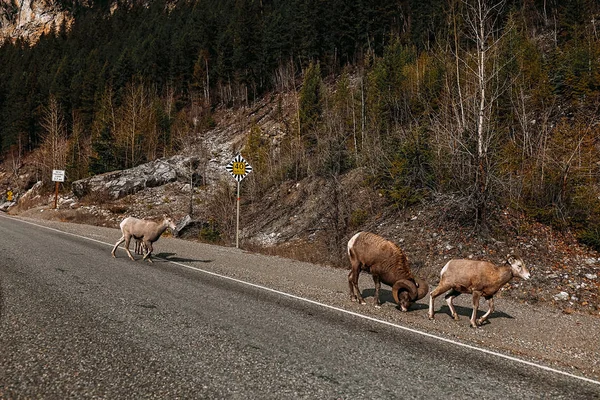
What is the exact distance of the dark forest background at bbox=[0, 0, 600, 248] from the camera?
42.4 feet

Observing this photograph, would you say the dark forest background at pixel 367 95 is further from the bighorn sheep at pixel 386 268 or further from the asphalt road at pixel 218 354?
the asphalt road at pixel 218 354

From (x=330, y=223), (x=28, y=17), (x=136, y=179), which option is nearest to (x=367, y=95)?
(x=330, y=223)

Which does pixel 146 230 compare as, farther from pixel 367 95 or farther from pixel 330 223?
pixel 367 95

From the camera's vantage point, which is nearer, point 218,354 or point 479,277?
point 218,354

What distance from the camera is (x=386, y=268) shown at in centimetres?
718

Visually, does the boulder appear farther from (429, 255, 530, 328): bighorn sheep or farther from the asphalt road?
(429, 255, 530, 328): bighorn sheep

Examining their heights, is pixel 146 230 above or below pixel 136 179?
below

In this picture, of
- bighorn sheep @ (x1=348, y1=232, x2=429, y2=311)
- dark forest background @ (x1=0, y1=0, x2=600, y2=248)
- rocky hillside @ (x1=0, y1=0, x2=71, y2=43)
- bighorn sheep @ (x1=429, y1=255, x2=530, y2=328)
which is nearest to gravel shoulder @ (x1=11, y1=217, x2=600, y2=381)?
bighorn sheep @ (x1=348, y1=232, x2=429, y2=311)

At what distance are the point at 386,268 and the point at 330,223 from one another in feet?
32.8

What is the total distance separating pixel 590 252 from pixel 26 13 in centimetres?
20266

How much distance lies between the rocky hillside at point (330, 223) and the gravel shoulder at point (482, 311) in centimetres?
147

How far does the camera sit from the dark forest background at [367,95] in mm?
12938

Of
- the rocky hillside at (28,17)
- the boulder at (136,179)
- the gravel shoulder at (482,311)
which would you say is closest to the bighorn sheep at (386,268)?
the gravel shoulder at (482,311)

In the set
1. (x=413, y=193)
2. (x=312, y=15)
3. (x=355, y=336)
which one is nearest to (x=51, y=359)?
(x=355, y=336)
